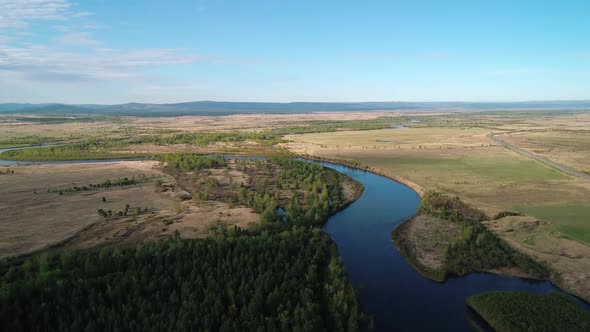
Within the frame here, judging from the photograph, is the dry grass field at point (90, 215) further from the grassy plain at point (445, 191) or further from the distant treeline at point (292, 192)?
the distant treeline at point (292, 192)

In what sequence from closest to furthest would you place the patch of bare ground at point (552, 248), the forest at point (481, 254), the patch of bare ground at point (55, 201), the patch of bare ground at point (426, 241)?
the patch of bare ground at point (552, 248) < the forest at point (481, 254) < the patch of bare ground at point (426, 241) < the patch of bare ground at point (55, 201)

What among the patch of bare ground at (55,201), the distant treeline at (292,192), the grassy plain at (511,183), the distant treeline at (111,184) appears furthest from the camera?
the distant treeline at (111,184)

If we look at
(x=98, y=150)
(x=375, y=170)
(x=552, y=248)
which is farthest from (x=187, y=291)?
(x=98, y=150)

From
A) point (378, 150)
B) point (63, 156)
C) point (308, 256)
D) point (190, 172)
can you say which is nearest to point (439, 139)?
point (378, 150)

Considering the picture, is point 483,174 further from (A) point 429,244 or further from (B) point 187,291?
(B) point 187,291

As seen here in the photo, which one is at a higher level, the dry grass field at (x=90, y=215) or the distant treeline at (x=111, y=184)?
the distant treeline at (x=111, y=184)

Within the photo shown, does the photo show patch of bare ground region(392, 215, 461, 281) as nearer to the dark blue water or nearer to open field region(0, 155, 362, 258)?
the dark blue water

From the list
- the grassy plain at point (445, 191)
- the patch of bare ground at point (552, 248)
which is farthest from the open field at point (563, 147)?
the patch of bare ground at point (552, 248)

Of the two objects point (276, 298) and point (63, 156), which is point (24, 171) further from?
point (276, 298)
